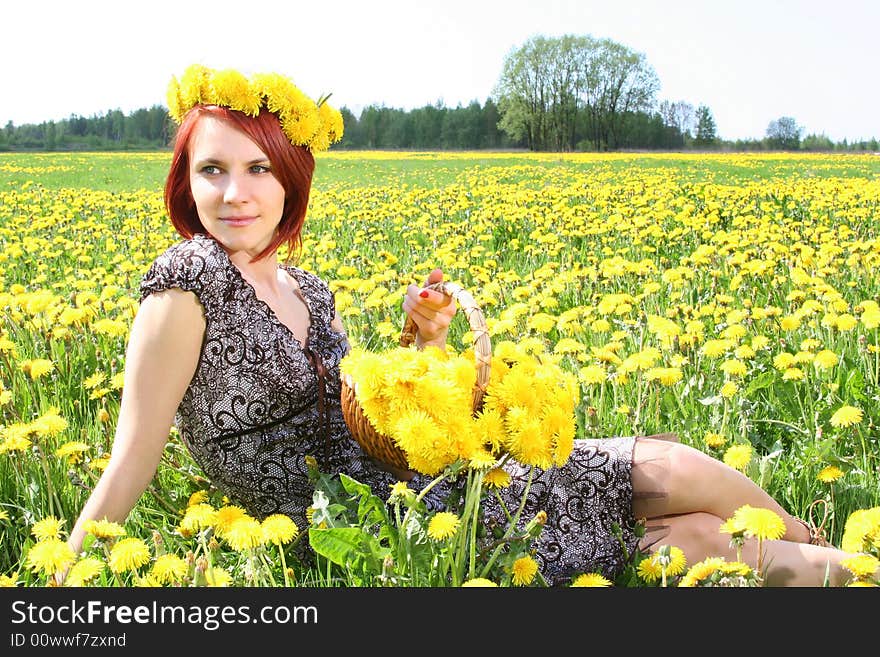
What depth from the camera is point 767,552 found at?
6.23ft

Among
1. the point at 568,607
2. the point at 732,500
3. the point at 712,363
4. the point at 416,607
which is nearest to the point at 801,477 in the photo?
the point at 732,500

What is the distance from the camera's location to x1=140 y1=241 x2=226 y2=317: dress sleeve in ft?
5.96

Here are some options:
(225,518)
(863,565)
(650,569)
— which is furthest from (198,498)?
(863,565)

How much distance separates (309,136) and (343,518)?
2.84 feet

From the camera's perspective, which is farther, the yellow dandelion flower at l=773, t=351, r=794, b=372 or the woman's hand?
the yellow dandelion flower at l=773, t=351, r=794, b=372

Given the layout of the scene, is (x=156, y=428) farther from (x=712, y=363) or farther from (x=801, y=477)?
(x=712, y=363)

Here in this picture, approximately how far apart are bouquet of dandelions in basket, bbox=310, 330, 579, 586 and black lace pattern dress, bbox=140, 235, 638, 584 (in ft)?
0.58

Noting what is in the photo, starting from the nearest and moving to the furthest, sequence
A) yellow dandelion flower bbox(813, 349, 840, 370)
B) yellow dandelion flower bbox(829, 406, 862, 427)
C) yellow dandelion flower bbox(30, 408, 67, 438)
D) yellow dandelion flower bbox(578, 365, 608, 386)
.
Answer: yellow dandelion flower bbox(30, 408, 67, 438) → yellow dandelion flower bbox(829, 406, 862, 427) → yellow dandelion flower bbox(578, 365, 608, 386) → yellow dandelion flower bbox(813, 349, 840, 370)

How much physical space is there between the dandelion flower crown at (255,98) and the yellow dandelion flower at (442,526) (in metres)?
0.94

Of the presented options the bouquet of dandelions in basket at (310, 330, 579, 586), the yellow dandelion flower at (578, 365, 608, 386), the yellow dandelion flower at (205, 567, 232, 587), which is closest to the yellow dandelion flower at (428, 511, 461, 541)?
the bouquet of dandelions in basket at (310, 330, 579, 586)

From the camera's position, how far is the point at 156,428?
1.77 m

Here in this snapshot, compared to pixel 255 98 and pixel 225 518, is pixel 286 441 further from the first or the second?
pixel 255 98

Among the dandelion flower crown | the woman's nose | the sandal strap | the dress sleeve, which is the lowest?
the sandal strap

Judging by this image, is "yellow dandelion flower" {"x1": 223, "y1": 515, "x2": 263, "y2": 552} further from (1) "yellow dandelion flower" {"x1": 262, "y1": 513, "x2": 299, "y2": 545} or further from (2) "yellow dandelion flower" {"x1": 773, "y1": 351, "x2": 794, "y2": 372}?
(2) "yellow dandelion flower" {"x1": 773, "y1": 351, "x2": 794, "y2": 372}
